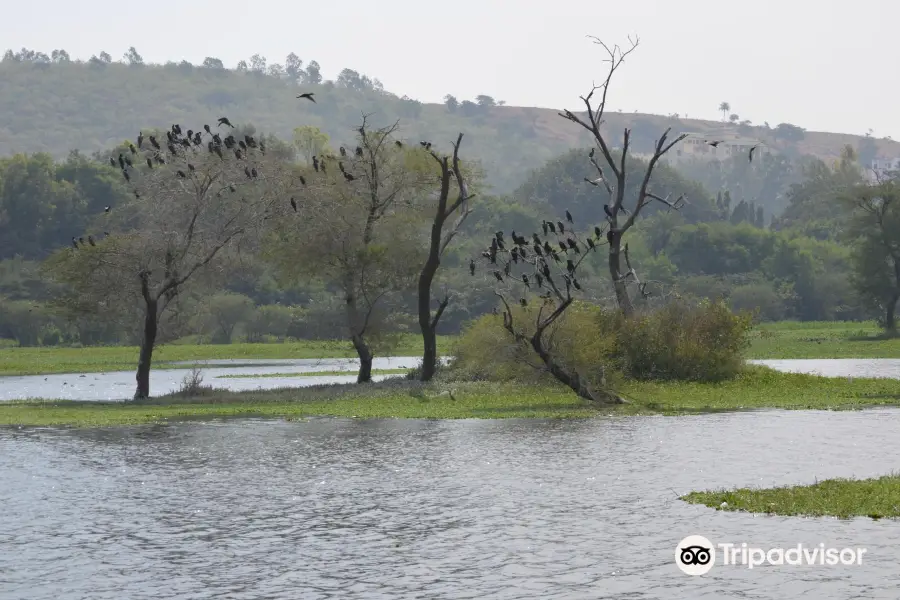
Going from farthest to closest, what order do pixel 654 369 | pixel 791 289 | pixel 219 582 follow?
pixel 791 289 → pixel 654 369 → pixel 219 582

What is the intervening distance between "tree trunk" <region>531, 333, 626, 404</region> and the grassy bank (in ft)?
1.37

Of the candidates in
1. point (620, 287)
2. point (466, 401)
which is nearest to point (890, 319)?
point (620, 287)

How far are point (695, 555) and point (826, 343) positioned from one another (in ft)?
245

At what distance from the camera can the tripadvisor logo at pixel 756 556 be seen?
19281 millimetres

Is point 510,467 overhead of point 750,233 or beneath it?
beneath

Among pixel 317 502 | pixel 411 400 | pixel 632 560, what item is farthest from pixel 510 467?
pixel 411 400

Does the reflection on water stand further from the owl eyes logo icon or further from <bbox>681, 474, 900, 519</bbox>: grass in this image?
<bbox>681, 474, 900, 519</bbox>: grass

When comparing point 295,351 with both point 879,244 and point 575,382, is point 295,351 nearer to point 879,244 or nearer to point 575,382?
point 879,244

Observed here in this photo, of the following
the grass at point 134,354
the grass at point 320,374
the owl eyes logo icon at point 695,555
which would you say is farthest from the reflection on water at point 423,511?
the grass at point 134,354

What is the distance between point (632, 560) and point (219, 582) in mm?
6147

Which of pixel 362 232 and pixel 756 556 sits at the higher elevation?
pixel 362 232

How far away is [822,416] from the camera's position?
39156 millimetres

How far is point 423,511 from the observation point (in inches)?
963

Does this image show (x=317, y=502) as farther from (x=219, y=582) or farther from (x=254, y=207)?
(x=254, y=207)
